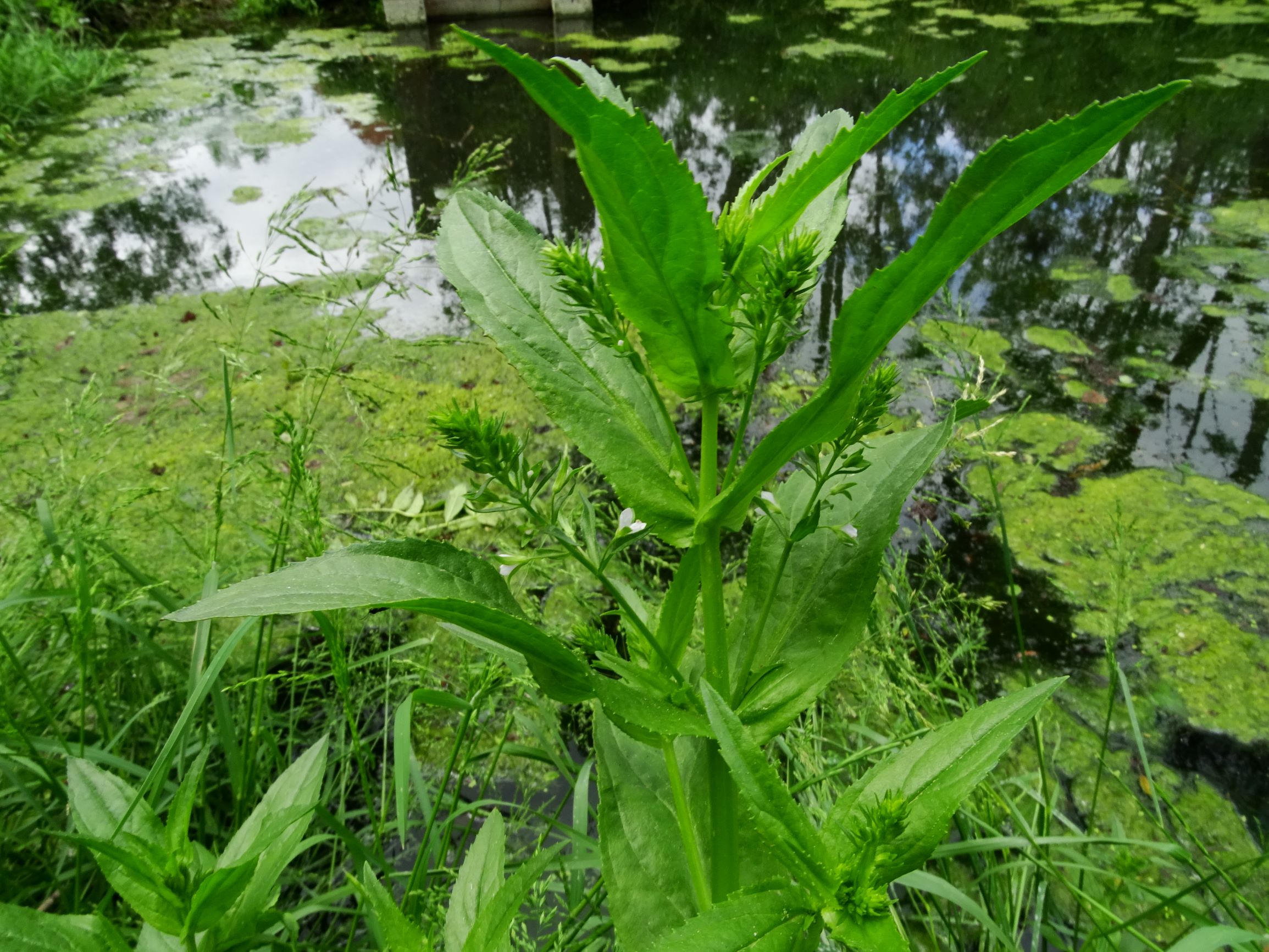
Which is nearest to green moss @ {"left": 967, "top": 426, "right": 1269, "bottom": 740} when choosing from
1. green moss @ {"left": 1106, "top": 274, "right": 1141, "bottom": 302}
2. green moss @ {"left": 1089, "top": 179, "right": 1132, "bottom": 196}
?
green moss @ {"left": 1106, "top": 274, "right": 1141, "bottom": 302}

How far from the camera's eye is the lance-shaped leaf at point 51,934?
71 cm

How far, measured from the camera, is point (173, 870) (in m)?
0.72

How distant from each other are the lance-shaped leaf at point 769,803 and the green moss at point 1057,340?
→ 8.53 ft

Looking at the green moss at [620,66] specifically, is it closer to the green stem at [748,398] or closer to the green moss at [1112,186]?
the green moss at [1112,186]

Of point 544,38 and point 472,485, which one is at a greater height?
point 544,38

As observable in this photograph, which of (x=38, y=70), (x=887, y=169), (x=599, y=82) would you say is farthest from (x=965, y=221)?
(x=38, y=70)

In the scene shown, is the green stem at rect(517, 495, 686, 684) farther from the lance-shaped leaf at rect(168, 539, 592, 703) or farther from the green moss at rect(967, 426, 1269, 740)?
the green moss at rect(967, 426, 1269, 740)

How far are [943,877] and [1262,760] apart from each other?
0.86 meters

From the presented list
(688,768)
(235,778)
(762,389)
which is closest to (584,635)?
(688,768)

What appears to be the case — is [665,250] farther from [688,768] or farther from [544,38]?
[544,38]

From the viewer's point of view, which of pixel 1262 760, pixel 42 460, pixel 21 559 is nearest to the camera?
pixel 21 559

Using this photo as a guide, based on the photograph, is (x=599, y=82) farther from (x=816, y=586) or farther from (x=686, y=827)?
(x=686, y=827)

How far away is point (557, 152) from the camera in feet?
13.3

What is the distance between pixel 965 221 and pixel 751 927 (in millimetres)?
495
